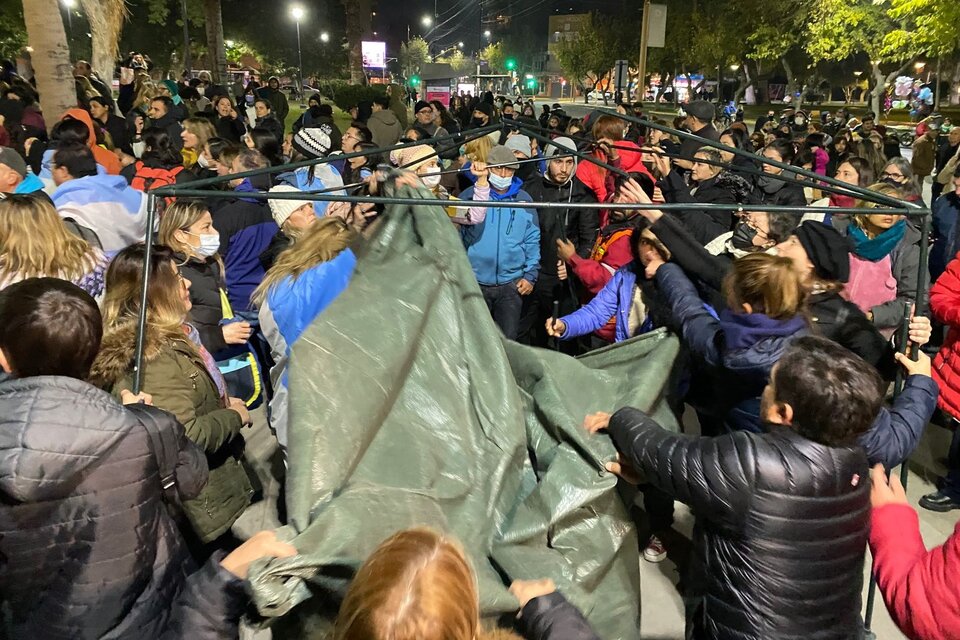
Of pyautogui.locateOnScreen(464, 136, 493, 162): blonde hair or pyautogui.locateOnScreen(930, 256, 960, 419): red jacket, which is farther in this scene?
pyautogui.locateOnScreen(464, 136, 493, 162): blonde hair

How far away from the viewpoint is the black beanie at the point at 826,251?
301 centimetres

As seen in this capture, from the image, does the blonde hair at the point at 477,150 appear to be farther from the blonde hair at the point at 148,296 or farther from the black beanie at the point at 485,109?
the black beanie at the point at 485,109

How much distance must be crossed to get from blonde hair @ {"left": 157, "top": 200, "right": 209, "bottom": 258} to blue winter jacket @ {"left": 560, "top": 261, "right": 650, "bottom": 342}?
1947 millimetres

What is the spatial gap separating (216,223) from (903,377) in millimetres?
3809

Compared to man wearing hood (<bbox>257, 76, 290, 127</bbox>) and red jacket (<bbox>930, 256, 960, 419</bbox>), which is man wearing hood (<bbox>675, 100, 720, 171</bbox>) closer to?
red jacket (<bbox>930, 256, 960, 419</bbox>)

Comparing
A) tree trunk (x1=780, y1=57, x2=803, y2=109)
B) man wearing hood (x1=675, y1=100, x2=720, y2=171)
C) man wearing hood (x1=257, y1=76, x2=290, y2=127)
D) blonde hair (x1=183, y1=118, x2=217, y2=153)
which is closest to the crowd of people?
blonde hair (x1=183, y1=118, x2=217, y2=153)

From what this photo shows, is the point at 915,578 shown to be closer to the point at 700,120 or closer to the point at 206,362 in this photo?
the point at 206,362

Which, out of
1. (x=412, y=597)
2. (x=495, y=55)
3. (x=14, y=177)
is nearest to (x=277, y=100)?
(x=14, y=177)

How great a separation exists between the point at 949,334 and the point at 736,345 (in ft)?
6.82

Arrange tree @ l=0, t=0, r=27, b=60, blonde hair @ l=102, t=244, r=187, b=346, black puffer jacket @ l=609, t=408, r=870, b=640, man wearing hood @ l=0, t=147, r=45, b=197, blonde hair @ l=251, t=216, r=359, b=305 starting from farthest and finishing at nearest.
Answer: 1. tree @ l=0, t=0, r=27, b=60
2. man wearing hood @ l=0, t=147, r=45, b=197
3. blonde hair @ l=251, t=216, r=359, b=305
4. blonde hair @ l=102, t=244, r=187, b=346
5. black puffer jacket @ l=609, t=408, r=870, b=640

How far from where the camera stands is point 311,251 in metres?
2.94

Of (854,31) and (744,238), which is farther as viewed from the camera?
(854,31)

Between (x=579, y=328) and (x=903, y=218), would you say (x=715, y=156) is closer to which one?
(x=903, y=218)

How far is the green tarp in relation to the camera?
1.73 meters
